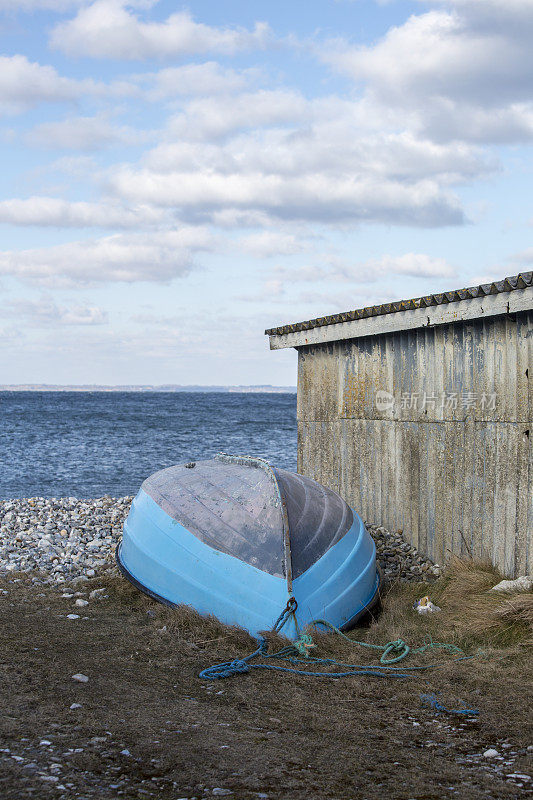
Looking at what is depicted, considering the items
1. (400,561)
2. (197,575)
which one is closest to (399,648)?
(197,575)

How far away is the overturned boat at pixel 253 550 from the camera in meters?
7.29

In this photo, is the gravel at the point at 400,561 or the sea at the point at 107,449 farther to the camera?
the sea at the point at 107,449

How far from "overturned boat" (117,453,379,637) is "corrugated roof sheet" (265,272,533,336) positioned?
2.75 metres

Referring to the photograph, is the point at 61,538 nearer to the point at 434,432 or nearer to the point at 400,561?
the point at 400,561

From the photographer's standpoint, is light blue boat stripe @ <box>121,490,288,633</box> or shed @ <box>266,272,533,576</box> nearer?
light blue boat stripe @ <box>121,490,288,633</box>

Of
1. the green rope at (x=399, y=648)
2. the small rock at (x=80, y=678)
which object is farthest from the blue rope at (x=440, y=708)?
the small rock at (x=80, y=678)

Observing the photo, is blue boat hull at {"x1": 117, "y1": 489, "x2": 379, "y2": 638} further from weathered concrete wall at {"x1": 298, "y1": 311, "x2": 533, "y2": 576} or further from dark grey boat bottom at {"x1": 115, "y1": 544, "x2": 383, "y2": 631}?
weathered concrete wall at {"x1": 298, "y1": 311, "x2": 533, "y2": 576}

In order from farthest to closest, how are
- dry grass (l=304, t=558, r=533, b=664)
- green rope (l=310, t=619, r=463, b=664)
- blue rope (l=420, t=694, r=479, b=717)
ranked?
dry grass (l=304, t=558, r=533, b=664)
green rope (l=310, t=619, r=463, b=664)
blue rope (l=420, t=694, r=479, b=717)

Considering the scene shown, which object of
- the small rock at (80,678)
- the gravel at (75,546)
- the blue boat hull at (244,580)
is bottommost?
the gravel at (75,546)

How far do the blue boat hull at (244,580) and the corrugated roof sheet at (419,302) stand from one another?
9.61ft

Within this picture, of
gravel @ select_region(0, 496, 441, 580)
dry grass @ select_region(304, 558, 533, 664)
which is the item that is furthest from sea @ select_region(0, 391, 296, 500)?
dry grass @ select_region(304, 558, 533, 664)

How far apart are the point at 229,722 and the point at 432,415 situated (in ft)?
18.1

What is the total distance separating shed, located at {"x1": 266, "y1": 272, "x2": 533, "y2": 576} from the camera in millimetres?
8227

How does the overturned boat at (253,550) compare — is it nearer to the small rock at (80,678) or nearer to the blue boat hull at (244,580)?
the blue boat hull at (244,580)
